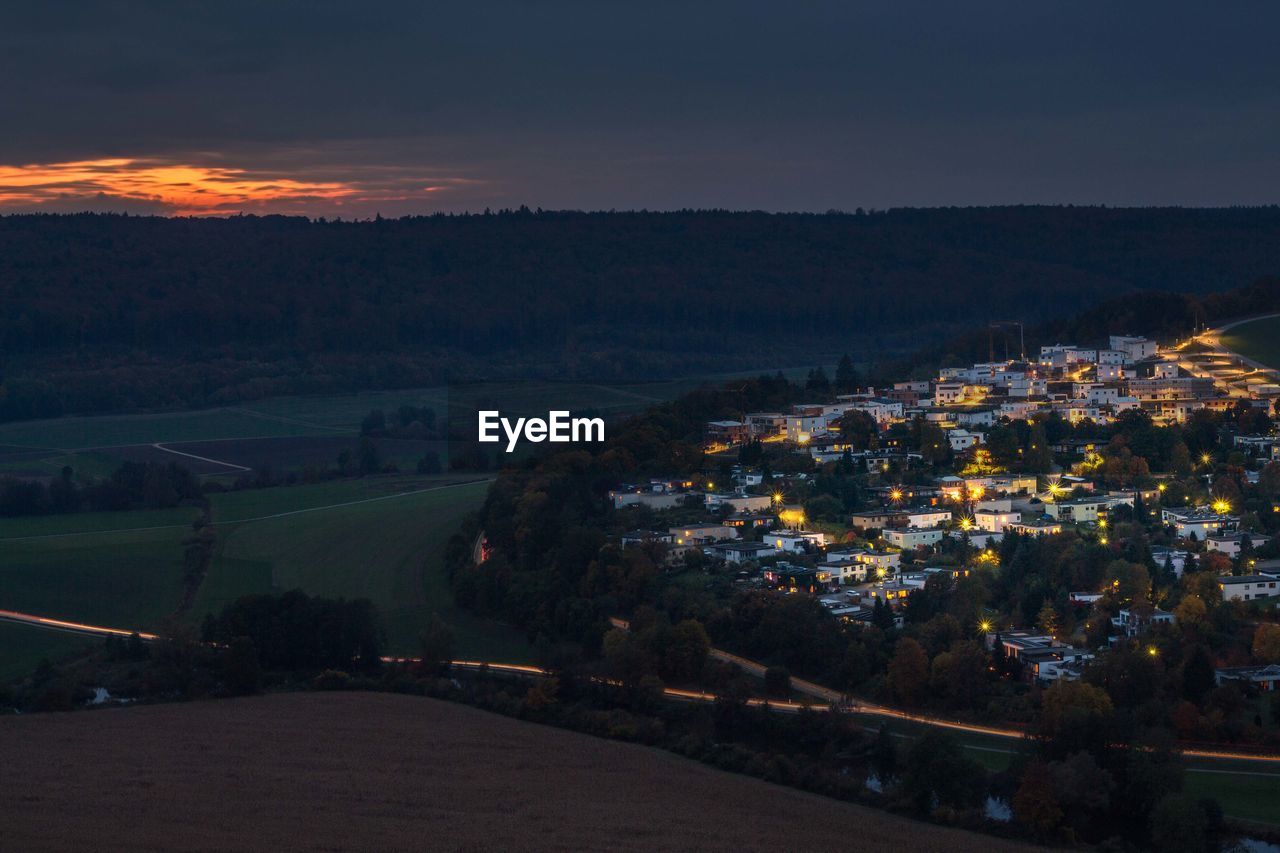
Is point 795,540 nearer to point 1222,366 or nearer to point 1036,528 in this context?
point 1036,528

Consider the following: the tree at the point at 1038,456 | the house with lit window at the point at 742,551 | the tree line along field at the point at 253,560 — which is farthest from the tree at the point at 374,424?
the house with lit window at the point at 742,551

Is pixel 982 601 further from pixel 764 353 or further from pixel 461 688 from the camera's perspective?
pixel 764 353

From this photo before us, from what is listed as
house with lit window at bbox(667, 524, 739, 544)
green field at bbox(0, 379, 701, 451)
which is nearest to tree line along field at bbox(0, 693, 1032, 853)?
house with lit window at bbox(667, 524, 739, 544)

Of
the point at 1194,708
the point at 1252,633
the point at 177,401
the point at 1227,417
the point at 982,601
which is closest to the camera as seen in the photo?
the point at 1194,708

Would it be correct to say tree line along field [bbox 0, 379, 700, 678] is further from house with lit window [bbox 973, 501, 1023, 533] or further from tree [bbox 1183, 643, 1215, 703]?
tree [bbox 1183, 643, 1215, 703]

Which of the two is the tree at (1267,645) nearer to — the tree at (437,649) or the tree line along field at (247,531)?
the tree line along field at (247,531)

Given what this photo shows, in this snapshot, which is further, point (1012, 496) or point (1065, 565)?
point (1012, 496)

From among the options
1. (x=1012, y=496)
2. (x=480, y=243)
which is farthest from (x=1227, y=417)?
(x=480, y=243)

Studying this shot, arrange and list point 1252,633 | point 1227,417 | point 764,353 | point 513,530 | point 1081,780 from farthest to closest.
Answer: point 764,353
point 1227,417
point 513,530
point 1252,633
point 1081,780
